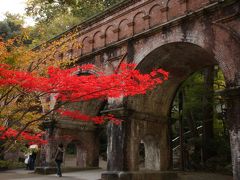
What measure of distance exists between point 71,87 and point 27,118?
17.1 feet

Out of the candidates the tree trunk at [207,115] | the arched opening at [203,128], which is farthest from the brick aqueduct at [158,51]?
the tree trunk at [207,115]

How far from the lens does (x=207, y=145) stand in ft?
59.8

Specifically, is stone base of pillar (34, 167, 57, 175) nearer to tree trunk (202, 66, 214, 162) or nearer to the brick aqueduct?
the brick aqueduct

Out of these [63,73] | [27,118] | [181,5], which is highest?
[181,5]

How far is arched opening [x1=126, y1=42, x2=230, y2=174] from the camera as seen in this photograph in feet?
39.8

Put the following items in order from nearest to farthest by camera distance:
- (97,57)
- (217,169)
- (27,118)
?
(27,118) < (97,57) < (217,169)

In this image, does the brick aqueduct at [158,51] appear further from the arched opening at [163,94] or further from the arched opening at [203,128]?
the arched opening at [203,128]

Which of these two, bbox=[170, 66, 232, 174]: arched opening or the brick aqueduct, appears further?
bbox=[170, 66, 232, 174]: arched opening

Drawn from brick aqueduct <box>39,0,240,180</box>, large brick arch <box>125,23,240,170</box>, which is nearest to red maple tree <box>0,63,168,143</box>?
large brick arch <box>125,23,240,170</box>

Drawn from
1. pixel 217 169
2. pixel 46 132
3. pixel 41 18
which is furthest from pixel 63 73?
pixel 41 18

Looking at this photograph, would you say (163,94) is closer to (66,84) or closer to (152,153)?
(152,153)

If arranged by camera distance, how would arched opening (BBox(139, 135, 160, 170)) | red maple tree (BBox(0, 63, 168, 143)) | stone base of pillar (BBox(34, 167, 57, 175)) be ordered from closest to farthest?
red maple tree (BBox(0, 63, 168, 143))
arched opening (BBox(139, 135, 160, 170))
stone base of pillar (BBox(34, 167, 57, 175))

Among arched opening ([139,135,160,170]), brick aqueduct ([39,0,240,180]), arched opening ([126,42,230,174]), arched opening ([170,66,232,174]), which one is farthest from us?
arched opening ([170,66,232,174])

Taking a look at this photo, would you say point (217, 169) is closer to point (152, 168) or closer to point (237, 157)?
point (152, 168)
